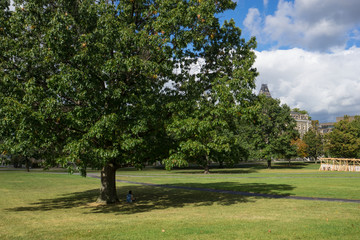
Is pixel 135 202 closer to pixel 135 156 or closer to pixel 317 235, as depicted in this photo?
pixel 135 156

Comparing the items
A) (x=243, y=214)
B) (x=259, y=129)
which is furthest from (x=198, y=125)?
(x=259, y=129)

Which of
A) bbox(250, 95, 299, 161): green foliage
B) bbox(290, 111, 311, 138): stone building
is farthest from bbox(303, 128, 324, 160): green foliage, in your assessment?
bbox(290, 111, 311, 138): stone building

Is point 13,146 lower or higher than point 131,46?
lower

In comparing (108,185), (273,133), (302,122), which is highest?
(302,122)

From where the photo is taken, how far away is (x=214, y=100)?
16.8 m

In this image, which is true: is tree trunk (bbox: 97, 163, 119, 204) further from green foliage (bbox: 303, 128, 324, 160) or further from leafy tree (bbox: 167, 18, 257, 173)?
green foliage (bbox: 303, 128, 324, 160)

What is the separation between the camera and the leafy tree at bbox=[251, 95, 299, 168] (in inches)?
2660

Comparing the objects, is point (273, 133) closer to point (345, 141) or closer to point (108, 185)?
point (345, 141)

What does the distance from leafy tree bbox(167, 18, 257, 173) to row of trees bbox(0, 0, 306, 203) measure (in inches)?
2.7

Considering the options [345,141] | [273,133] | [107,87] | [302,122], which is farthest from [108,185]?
[302,122]

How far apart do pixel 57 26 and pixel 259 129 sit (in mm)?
60818

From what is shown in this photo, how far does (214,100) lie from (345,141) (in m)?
80.8

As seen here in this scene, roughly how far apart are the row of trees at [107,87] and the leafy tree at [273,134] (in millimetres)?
51214

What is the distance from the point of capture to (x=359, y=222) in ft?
38.6
